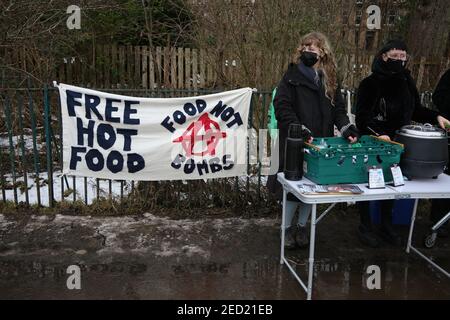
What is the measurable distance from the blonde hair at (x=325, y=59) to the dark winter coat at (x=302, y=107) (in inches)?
2.7

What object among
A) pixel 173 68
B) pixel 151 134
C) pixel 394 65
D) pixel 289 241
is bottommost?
pixel 289 241

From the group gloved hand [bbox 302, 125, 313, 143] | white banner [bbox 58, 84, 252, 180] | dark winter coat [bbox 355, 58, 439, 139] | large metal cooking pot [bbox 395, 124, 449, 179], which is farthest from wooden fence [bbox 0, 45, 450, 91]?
large metal cooking pot [bbox 395, 124, 449, 179]

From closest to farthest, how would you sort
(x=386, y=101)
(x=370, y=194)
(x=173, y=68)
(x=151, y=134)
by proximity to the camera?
(x=370, y=194) < (x=386, y=101) < (x=151, y=134) < (x=173, y=68)

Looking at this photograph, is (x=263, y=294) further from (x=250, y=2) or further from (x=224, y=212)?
(x=250, y=2)

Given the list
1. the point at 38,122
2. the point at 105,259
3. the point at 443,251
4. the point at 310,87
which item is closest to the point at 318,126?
the point at 310,87

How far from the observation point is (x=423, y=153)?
3.78m

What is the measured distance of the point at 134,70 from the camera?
10508 millimetres

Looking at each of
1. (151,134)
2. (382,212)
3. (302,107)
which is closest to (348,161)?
(302,107)

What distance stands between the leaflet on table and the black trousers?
1.22m

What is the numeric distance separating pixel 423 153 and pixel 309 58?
49.8 inches

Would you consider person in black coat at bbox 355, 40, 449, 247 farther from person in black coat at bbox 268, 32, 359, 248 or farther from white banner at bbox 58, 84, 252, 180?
white banner at bbox 58, 84, 252, 180

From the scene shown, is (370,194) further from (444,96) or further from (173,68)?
(173,68)

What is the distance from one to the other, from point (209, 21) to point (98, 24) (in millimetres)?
4321

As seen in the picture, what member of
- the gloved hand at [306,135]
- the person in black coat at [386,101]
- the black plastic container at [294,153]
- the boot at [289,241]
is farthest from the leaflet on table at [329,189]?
the boot at [289,241]
